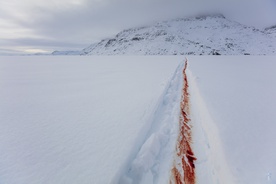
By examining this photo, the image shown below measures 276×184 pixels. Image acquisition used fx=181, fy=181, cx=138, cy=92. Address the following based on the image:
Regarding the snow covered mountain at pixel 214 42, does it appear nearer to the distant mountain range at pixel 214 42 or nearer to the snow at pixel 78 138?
the distant mountain range at pixel 214 42

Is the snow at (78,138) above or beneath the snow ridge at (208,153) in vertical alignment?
above

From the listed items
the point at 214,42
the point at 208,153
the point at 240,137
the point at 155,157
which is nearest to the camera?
the point at 155,157

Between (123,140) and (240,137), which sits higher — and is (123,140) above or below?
above

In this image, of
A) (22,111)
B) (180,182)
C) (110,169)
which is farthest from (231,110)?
(22,111)

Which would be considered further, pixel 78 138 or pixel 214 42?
pixel 214 42

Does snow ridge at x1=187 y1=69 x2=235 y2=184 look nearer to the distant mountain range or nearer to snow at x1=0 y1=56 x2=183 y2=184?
Result: snow at x1=0 y1=56 x2=183 y2=184

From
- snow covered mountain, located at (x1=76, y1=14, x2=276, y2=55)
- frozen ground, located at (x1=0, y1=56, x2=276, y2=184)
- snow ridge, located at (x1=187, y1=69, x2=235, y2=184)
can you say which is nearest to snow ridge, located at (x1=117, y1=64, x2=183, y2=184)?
frozen ground, located at (x1=0, y1=56, x2=276, y2=184)

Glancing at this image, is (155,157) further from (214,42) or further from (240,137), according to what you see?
(214,42)

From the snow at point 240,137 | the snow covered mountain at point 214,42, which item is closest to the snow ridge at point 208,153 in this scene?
the snow at point 240,137

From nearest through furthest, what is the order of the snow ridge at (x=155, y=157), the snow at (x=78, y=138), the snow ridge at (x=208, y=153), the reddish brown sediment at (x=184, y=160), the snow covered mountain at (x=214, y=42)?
the snow at (x=78, y=138) < the snow ridge at (x=155, y=157) < the reddish brown sediment at (x=184, y=160) < the snow ridge at (x=208, y=153) < the snow covered mountain at (x=214, y=42)

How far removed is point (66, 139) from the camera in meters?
2.16

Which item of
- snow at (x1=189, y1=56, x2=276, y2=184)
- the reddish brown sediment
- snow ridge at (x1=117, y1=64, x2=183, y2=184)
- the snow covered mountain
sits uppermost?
snow ridge at (x1=117, y1=64, x2=183, y2=184)

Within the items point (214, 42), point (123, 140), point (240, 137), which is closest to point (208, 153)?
point (240, 137)

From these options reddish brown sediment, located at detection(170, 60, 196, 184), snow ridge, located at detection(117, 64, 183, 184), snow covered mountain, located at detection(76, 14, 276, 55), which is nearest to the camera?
snow ridge, located at detection(117, 64, 183, 184)
